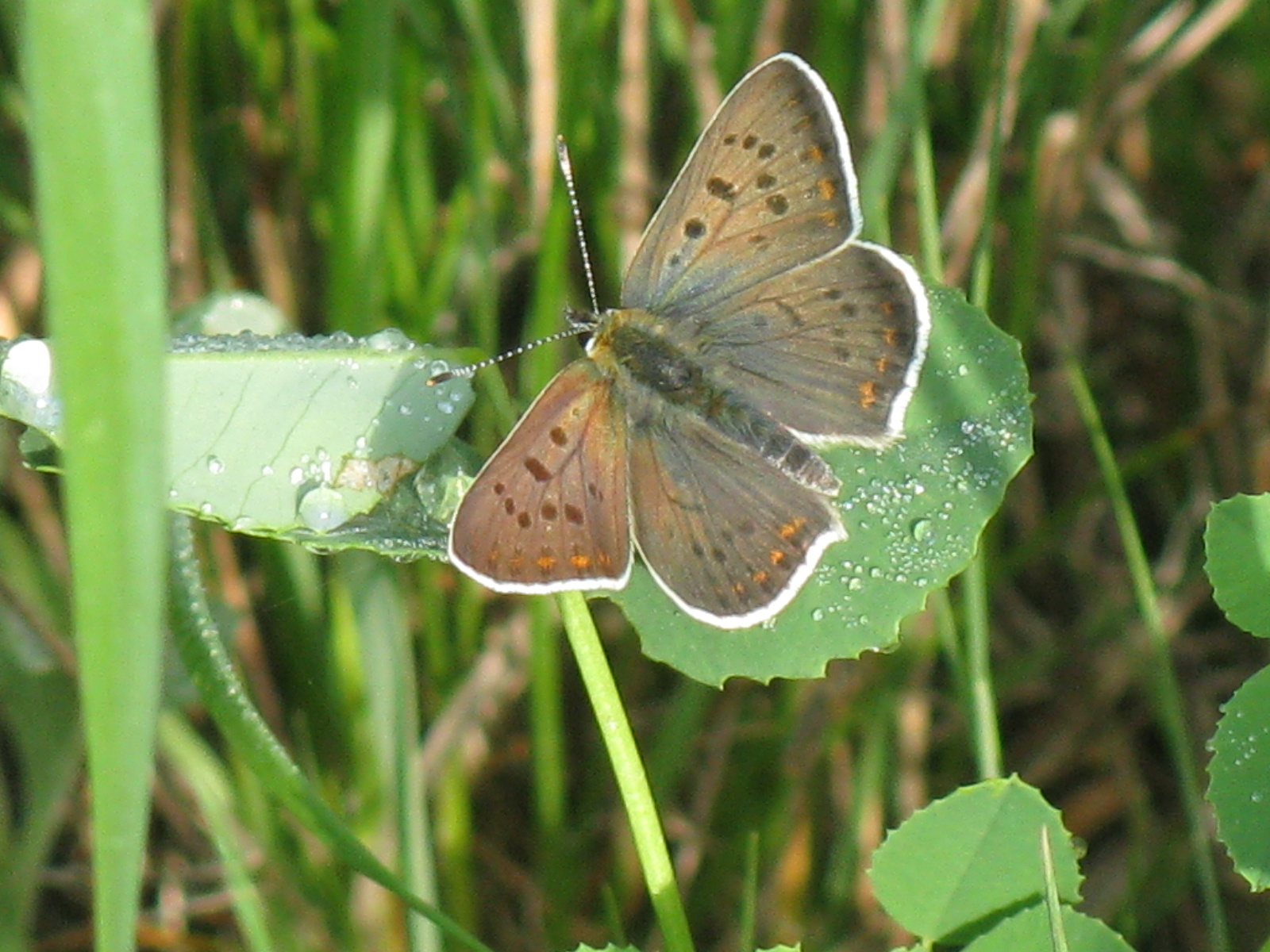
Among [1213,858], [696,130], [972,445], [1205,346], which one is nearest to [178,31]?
[696,130]

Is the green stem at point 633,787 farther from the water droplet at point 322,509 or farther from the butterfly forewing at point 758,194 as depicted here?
the butterfly forewing at point 758,194

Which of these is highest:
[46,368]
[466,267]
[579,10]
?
[579,10]

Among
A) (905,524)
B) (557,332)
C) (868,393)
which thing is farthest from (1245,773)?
(557,332)

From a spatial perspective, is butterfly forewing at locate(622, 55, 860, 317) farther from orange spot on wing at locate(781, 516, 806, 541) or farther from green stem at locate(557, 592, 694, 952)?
green stem at locate(557, 592, 694, 952)

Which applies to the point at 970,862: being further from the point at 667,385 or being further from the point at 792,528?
the point at 667,385

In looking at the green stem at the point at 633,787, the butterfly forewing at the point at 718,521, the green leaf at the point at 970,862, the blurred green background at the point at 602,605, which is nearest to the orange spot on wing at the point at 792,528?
the butterfly forewing at the point at 718,521

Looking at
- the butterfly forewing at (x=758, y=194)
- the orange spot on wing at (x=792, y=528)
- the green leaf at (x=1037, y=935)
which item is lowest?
the green leaf at (x=1037, y=935)

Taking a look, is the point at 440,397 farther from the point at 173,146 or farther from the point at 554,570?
the point at 173,146
